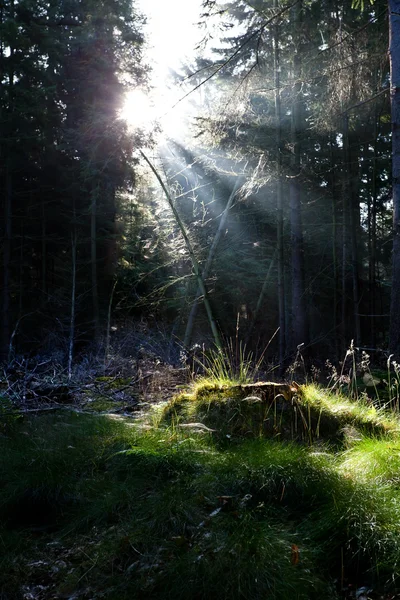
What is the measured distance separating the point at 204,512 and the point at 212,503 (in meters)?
0.11

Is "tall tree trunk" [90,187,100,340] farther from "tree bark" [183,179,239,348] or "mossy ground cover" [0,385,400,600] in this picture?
"mossy ground cover" [0,385,400,600]

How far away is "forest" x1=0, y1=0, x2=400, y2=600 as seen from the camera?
2.48m

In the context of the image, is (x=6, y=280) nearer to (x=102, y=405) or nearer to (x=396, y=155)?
(x=102, y=405)

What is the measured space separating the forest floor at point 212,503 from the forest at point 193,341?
2 centimetres

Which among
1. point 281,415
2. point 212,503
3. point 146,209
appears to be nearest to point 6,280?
point 146,209

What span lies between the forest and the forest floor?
0.02 metres

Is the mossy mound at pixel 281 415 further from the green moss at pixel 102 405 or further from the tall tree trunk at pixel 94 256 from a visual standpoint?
the tall tree trunk at pixel 94 256

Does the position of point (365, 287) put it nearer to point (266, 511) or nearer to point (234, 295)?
point (234, 295)

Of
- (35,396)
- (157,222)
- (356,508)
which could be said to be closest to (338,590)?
(356,508)

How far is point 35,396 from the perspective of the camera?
20.1 ft

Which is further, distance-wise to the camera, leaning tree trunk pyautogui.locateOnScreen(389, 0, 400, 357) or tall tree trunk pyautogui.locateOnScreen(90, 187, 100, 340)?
tall tree trunk pyautogui.locateOnScreen(90, 187, 100, 340)

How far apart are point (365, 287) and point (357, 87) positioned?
10.8 m

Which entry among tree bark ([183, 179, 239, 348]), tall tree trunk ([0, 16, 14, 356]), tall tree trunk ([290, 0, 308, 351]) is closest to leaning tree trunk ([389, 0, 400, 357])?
tall tree trunk ([290, 0, 308, 351])

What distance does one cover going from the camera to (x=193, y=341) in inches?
614
